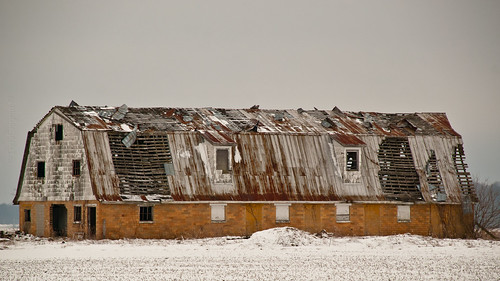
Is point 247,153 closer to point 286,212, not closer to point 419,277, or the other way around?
point 286,212

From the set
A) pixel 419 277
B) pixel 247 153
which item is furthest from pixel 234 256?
pixel 247 153

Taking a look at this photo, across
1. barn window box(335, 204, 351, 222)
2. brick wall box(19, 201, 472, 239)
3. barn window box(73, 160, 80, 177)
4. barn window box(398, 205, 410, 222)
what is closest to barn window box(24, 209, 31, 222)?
brick wall box(19, 201, 472, 239)

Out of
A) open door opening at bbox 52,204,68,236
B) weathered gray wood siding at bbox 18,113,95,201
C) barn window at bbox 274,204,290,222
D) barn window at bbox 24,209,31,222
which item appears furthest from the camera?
barn window at bbox 24,209,31,222

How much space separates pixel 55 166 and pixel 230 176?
929cm

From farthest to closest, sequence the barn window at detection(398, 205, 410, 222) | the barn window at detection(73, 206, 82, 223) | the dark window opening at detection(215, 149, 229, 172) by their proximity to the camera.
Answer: the barn window at detection(398, 205, 410, 222) < the dark window opening at detection(215, 149, 229, 172) < the barn window at detection(73, 206, 82, 223)

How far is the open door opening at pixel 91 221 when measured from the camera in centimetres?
4878

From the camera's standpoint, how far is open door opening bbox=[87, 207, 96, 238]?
48.8 metres

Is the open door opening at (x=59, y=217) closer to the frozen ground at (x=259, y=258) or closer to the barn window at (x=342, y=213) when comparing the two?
the frozen ground at (x=259, y=258)

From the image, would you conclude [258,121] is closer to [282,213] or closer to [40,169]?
[282,213]

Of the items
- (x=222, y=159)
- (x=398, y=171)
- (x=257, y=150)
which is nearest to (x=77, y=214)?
(x=222, y=159)

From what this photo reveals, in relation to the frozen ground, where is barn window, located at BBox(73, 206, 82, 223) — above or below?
above

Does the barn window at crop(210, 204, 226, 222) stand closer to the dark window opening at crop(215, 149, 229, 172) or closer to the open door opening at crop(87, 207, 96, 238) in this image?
the dark window opening at crop(215, 149, 229, 172)

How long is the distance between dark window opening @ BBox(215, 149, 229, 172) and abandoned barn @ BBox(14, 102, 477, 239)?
0.18ft

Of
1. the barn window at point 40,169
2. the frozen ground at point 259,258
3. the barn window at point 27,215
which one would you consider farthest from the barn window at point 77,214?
the barn window at point 27,215
